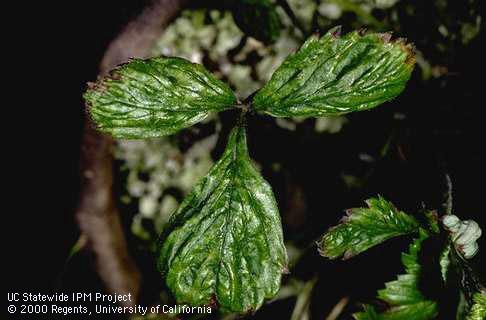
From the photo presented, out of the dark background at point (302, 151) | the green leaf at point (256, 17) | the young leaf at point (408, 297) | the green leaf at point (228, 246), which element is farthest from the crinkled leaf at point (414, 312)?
the green leaf at point (256, 17)

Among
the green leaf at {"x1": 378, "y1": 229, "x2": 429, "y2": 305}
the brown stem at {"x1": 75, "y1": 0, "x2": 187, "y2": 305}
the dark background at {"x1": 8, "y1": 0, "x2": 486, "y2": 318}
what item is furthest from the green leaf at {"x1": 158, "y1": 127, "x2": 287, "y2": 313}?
the brown stem at {"x1": 75, "y1": 0, "x2": 187, "y2": 305}

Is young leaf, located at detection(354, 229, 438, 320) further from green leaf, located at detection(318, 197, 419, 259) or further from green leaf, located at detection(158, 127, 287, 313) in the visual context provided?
green leaf, located at detection(158, 127, 287, 313)

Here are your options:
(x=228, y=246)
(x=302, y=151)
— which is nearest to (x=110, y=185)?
(x=302, y=151)

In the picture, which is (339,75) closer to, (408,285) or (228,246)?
(228,246)

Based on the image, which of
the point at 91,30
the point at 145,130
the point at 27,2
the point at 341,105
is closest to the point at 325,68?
the point at 341,105

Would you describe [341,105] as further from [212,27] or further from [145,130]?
[212,27]

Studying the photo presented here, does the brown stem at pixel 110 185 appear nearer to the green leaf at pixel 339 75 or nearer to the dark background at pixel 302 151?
the dark background at pixel 302 151
